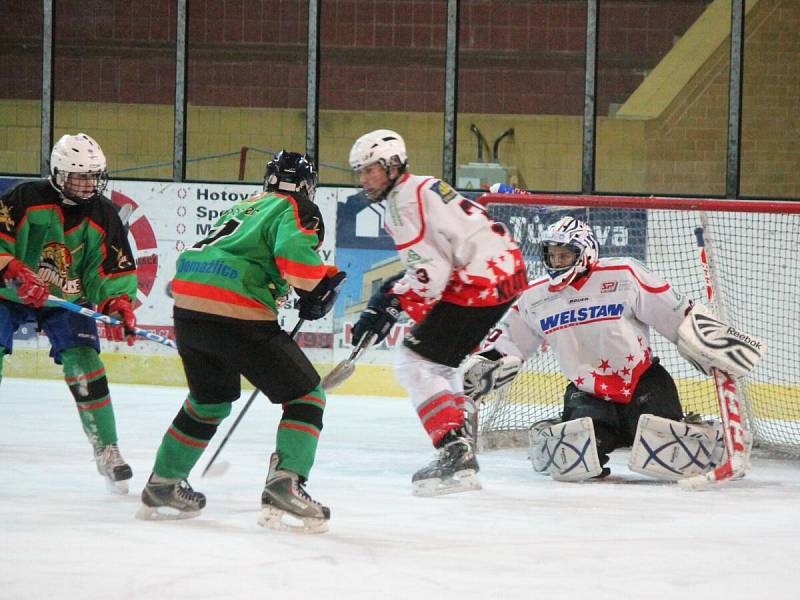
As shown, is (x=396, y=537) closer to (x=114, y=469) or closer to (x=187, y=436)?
(x=187, y=436)

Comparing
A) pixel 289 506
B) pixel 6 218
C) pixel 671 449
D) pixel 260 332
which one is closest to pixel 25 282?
pixel 6 218

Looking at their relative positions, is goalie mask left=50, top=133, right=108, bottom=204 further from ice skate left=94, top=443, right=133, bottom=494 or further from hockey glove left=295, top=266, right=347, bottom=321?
hockey glove left=295, top=266, right=347, bottom=321

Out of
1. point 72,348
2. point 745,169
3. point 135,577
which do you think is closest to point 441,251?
point 72,348

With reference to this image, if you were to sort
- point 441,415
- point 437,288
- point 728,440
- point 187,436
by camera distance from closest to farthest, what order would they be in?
point 187,436 → point 437,288 → point 441,415 → point 728,440

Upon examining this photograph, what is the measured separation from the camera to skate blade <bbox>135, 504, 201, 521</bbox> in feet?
11.9

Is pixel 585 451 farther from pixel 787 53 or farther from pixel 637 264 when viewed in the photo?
pixel 787 53

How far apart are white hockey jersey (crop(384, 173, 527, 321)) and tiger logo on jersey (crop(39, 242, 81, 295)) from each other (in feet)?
3.55

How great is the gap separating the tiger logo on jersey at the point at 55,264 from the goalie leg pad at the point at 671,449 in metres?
2.03

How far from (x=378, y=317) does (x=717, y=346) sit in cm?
126

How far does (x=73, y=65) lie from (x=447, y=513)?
905 cm

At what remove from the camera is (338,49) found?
11.6m

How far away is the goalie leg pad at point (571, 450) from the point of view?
4523 millimetres

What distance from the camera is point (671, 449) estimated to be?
4.52m

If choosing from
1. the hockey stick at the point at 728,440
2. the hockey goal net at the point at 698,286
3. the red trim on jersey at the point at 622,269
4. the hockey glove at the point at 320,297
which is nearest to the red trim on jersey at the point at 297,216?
the hockey glove at the point at 320,297
